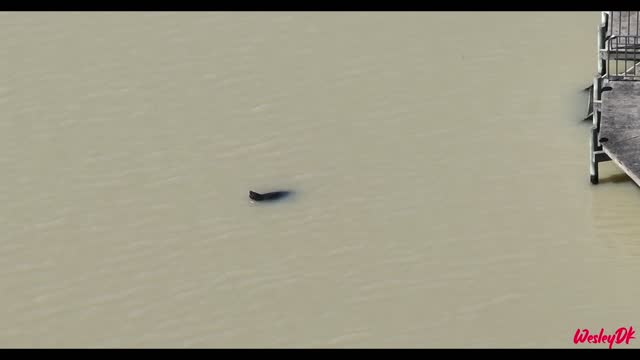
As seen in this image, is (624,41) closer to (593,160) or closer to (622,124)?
(622,124)

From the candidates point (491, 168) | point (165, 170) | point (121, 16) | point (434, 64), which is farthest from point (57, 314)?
point (121, 16)

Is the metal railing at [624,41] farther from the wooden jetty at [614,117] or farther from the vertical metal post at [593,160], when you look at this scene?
the vertical metal post at [593,160]

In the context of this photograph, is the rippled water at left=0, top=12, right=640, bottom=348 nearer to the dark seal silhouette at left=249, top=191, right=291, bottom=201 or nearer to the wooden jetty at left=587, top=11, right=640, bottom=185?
the dark seal silhouette at left=249, top=191, right=291, bottom=201

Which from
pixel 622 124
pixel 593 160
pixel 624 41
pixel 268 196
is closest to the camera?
pixel 622 124

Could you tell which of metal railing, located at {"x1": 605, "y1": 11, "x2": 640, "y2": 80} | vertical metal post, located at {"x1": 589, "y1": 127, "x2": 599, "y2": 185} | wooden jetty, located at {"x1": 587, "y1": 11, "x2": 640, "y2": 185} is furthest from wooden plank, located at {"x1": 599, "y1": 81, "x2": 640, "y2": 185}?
metal railing, located at {"x1": 605, "y1": 11, "x2": 640, "y2": 80}

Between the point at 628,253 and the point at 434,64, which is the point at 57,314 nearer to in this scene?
the point at 628,253

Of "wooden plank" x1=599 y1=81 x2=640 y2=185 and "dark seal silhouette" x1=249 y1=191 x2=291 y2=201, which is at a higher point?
"wooden plank" x1=599 y1=81 x2=640 y2=185

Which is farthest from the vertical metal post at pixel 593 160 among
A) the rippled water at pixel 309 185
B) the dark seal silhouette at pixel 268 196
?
the dark seal silhouette at pixel 268 196

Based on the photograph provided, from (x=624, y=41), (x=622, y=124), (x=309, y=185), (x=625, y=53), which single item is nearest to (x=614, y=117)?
(x=622, y=124)
